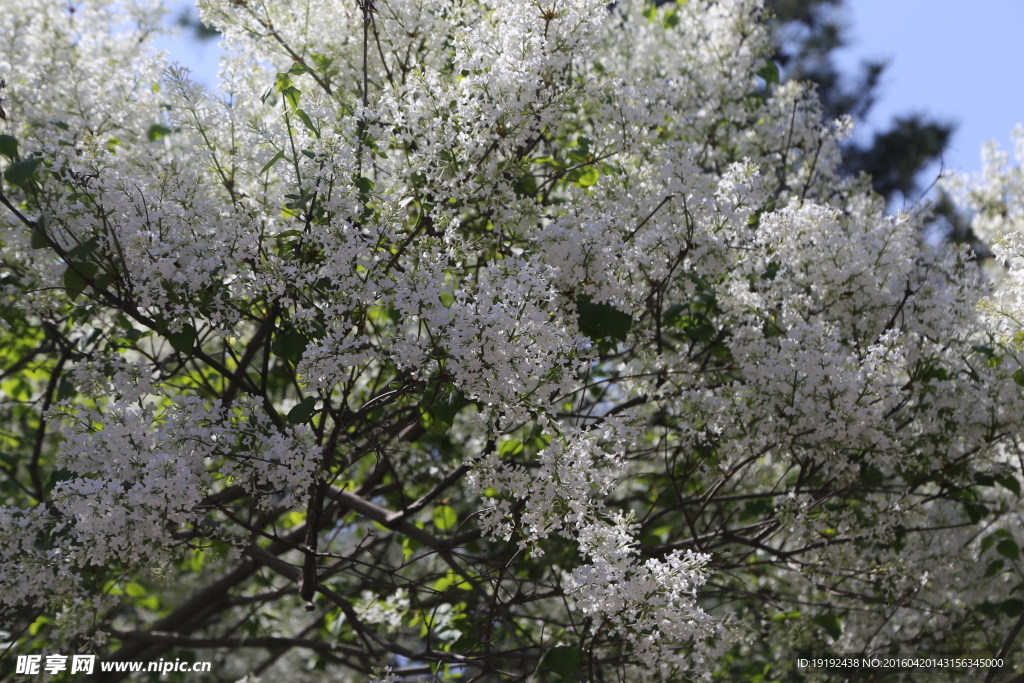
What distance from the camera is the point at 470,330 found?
2.70 meters

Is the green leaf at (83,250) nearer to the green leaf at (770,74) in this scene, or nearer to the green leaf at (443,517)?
the green leaf at (443,517)

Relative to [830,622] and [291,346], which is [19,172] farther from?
[830,622]

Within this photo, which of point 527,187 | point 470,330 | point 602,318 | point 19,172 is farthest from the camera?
point 527,187

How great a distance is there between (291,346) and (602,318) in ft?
3.99

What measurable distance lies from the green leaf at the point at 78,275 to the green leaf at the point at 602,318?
1835mm

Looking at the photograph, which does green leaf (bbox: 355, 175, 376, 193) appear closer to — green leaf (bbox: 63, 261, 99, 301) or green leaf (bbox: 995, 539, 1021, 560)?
green leaf (bbox: 63, 261, 99, 301)

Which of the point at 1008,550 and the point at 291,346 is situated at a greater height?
the point at 291,346

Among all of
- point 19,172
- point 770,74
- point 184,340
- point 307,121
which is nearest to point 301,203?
point 307,121

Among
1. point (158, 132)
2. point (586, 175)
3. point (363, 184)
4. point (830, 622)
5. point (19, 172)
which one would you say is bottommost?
point (830, 622)

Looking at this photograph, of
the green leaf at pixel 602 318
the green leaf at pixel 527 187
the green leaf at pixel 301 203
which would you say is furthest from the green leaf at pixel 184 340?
the green leaf at pixel 527 187

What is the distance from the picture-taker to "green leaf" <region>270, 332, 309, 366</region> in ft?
10.2

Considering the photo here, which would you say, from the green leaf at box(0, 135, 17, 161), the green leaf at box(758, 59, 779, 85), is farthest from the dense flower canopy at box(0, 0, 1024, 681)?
the green leaf at box(758, 59, 779, 85)

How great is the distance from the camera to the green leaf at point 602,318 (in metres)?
3.26

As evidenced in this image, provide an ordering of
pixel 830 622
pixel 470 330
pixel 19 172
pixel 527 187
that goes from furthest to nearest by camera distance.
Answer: pixel 830 622
pixel 527 187
pixel 19 172
pixel 470 330
